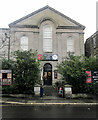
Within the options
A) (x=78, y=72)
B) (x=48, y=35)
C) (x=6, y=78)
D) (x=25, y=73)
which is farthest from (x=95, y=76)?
(x=48, y=35)

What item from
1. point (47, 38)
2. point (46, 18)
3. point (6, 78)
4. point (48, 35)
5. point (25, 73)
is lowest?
point (6, 78)

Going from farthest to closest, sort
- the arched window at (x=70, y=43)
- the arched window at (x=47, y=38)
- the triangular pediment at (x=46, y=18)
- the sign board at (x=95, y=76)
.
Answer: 1. the arched window at (x=70, y=43)
2. the triangular pediment at (x=46, y=18)
3. the arched window at (x=47, y=38)
4. the sign board at (x=95, y=76)

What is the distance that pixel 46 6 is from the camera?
2475cm

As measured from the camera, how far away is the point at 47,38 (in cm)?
2423

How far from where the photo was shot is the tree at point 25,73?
13.8 meters

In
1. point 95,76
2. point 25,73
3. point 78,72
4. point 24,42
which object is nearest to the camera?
point 78,72

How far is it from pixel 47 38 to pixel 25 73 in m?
11.9

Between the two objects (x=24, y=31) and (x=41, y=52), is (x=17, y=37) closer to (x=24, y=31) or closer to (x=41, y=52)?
(x=24, y=31)

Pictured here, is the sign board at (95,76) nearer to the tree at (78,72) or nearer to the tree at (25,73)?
the tree at (78,72)

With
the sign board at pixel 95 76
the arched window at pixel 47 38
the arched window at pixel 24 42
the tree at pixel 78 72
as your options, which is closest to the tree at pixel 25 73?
the tree at pixel 78 72

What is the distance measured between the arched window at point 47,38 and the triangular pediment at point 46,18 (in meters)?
1.62

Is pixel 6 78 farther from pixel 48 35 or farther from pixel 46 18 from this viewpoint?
pixel 46 18

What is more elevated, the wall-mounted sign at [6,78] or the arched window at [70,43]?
the arched window at [70,43]

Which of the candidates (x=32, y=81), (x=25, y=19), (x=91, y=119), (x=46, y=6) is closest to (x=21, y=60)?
(x=32, y=81)
